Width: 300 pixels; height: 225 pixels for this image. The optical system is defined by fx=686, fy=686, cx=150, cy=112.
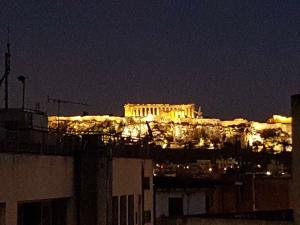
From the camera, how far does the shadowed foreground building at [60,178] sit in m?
15.8

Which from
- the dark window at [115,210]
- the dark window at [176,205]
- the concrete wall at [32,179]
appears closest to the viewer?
the concrete wall at [32,179]

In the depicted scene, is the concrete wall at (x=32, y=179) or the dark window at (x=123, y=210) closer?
the concrete wall at (x=32, y=179)

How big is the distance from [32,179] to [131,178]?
20.1 ft

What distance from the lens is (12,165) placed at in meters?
15.6

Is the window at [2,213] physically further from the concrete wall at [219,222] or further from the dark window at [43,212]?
the concrete wall at [219,222]

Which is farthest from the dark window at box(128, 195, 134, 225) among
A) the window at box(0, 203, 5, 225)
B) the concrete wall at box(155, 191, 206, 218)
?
the window at box(0, 203, 5, 225)

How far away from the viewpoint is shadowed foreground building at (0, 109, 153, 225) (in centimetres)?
1582

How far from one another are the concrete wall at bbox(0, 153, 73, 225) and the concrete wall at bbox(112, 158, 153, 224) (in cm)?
215

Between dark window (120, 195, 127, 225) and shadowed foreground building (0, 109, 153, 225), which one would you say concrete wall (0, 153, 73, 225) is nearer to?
shadowed foreground building (0, 109, 153, 225)

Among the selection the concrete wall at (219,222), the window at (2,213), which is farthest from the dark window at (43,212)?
the concrete wall at (219,222)

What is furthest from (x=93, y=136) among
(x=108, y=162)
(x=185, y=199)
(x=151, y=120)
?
(x=151, y=120)

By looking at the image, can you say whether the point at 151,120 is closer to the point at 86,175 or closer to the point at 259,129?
the point at 259,129

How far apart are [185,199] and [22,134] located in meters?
13.2

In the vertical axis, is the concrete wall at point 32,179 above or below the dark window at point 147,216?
above
